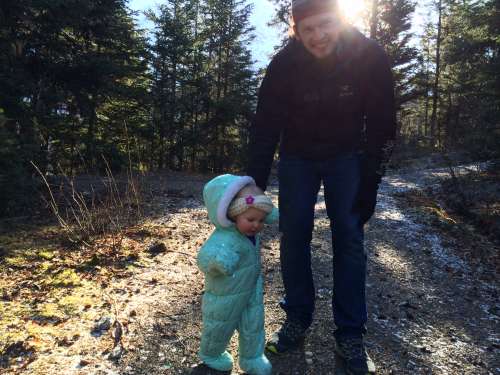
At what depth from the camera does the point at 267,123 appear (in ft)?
9.10

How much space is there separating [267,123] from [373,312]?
84.2 inches

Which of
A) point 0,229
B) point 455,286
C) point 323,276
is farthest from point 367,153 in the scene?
point 0,229

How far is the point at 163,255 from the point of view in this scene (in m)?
5.00

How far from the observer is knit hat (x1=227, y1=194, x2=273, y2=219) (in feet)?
7.49

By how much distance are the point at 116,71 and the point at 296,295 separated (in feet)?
31.1

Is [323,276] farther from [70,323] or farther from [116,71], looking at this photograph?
[116,71]

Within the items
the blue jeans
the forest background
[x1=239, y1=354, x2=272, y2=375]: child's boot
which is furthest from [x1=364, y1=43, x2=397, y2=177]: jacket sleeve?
the forest background

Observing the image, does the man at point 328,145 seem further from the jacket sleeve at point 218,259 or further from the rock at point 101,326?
the rock at point 101,326

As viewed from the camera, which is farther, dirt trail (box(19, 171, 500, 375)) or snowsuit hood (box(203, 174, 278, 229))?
dirt trail (box(19, 171, 500, 375))

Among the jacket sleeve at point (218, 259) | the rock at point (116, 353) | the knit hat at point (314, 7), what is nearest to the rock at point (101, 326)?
the rock at point (116, 353)

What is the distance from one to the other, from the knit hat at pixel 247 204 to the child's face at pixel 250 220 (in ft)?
0.08

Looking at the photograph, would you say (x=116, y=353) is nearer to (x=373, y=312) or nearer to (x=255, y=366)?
(x=255, y=366)

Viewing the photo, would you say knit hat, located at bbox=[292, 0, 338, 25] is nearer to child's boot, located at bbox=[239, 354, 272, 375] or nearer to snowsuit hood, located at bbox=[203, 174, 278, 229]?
snowsuit hood, located at bbox=[203, 174, 278, 229]

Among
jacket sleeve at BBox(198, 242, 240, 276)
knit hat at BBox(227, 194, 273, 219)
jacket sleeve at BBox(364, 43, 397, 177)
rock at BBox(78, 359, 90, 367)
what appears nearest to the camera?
jacket sleeve at BBox(198, 242, 240, 276)
